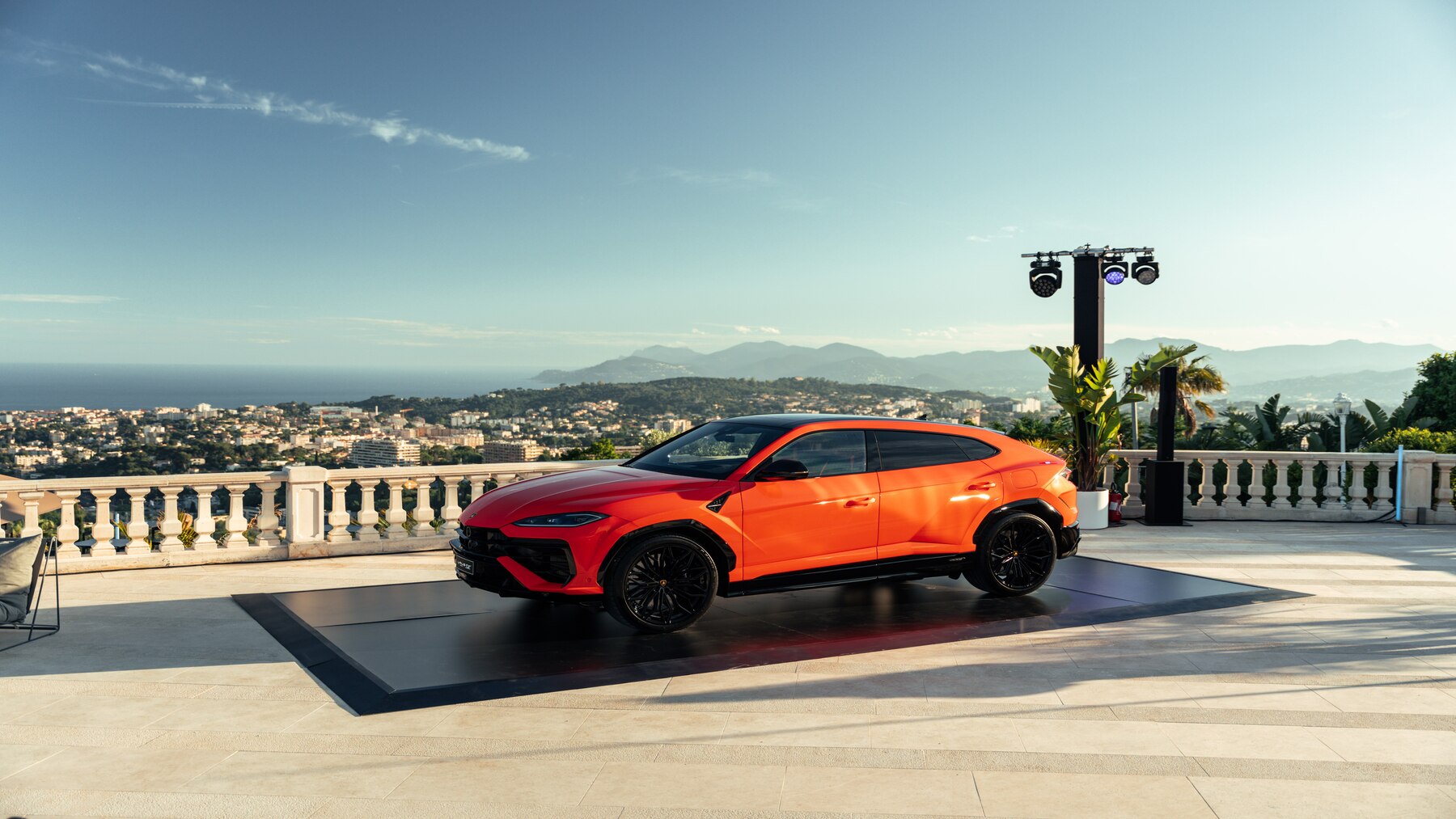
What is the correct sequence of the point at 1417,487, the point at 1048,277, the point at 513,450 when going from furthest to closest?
the point at 1048,277
the point at 513,450
the point at 1417,487

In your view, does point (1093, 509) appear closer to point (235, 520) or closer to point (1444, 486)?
point (1444, 486)

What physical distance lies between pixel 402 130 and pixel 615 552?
23.1 m

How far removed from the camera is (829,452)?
7312 mm

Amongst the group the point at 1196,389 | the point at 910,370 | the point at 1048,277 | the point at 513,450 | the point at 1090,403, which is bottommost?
the point at 513,450

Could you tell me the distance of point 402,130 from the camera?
26.5 metres

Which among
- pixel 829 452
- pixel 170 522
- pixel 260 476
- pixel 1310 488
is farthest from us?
pixel 1310 488

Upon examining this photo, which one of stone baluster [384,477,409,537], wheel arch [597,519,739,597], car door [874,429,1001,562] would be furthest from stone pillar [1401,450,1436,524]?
stone baluster [384,477,409,537]

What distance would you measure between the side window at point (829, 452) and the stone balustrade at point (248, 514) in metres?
3.78

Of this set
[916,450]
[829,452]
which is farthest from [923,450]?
[829,452]

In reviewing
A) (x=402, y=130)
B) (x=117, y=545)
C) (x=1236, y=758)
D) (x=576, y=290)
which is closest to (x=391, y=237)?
(x=402, y=130)

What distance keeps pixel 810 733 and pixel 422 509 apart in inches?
295

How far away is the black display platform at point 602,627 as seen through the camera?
5824 mm

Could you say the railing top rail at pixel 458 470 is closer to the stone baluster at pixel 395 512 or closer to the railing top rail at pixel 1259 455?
the stone baluster at pixel 395 512

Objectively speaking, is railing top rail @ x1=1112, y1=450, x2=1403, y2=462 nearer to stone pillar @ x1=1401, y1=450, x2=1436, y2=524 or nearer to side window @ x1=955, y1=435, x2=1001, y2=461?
stone pillar @ x1=1401, y1=450, x2=1436, y2=524
